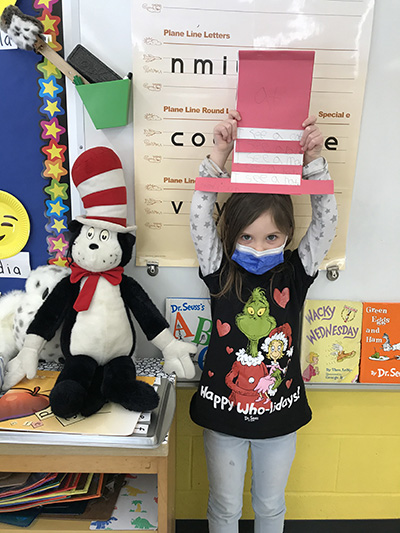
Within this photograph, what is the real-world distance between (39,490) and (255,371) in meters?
0.55

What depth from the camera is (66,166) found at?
3.72ft

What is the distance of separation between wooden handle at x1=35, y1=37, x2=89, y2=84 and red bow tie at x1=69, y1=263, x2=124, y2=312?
44 cm

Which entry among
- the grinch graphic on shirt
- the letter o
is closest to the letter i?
the letter o

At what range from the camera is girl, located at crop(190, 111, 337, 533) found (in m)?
1.00

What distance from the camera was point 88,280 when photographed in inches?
40.6

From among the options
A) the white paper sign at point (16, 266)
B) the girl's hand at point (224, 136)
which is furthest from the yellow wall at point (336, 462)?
the girl's hand at point (224, 136)

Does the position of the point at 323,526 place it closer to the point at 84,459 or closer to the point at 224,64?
the point at 84,459

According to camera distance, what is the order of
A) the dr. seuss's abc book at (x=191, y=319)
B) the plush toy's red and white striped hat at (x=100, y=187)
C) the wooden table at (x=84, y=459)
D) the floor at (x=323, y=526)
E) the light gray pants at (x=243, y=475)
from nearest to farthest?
the wooden table at (x=84, y=459) < the plush toy's red and white striped hat at (x=100, y=187) < the light gray pants at (x=243, y=475) < the dr. seuss's abc book at (x=191, y=319) < the floor at (x=323, y=526)

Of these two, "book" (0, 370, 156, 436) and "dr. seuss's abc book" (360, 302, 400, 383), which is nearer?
"book" (0, 370, 156, 436)

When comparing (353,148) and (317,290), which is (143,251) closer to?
(317,290)

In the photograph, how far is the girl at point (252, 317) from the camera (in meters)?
1.00

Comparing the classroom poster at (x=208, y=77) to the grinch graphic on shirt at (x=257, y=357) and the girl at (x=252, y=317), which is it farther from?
the grinch graphic on shirt at (x=257, y=357)

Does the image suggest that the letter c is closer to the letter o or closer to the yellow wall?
the letter o

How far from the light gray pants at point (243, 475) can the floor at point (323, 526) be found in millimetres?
231
